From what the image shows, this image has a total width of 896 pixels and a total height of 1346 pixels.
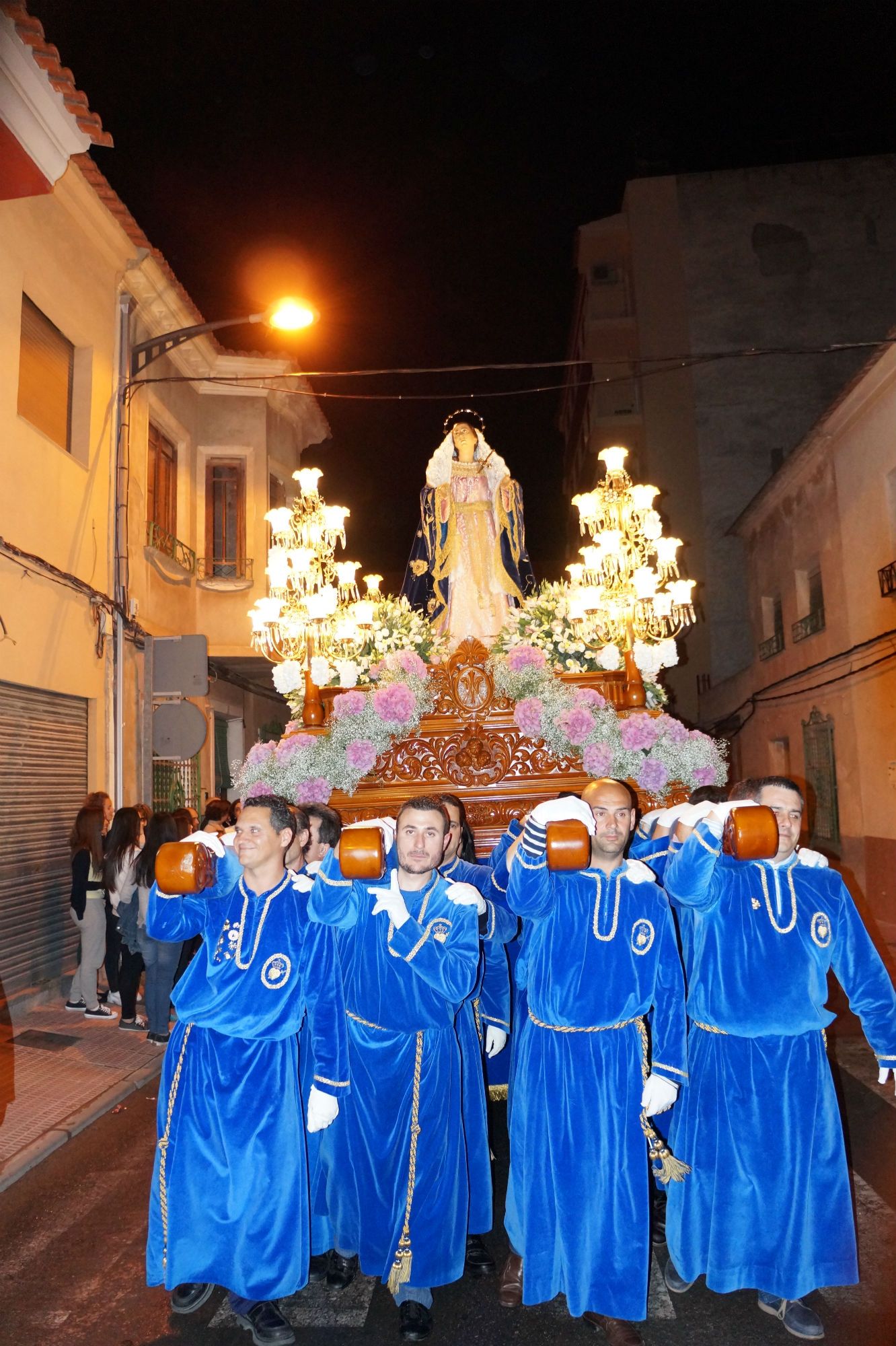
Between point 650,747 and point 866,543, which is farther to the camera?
point 866,543

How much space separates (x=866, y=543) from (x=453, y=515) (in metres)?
8.55

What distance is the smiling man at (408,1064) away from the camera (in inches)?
143

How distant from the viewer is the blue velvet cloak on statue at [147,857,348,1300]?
3.51 m

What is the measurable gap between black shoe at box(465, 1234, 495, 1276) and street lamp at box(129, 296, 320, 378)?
→ 7432 mm

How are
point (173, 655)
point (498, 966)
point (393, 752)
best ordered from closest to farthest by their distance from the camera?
point (498, 966) < point (393, 752) < point (173, 655)

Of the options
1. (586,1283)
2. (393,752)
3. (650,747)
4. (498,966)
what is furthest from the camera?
(393,752)

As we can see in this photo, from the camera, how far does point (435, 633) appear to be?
746 cm

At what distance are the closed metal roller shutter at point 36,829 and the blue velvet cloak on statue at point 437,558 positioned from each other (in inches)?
149

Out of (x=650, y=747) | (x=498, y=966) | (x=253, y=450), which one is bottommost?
(x=498, y=966)

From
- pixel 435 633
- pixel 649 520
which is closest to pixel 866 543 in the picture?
pixel 649 520

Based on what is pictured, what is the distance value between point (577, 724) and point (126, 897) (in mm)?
4258

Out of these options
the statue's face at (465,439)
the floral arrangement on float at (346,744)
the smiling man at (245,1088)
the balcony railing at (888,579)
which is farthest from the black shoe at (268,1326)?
the balcony railing at (888,579)

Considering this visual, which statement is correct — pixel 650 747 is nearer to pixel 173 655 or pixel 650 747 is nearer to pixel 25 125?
pixel 25 125

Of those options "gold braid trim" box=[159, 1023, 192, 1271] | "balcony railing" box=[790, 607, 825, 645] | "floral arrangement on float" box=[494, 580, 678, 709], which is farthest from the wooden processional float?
"balcony railing" box=[790, 607, 825, 645]
